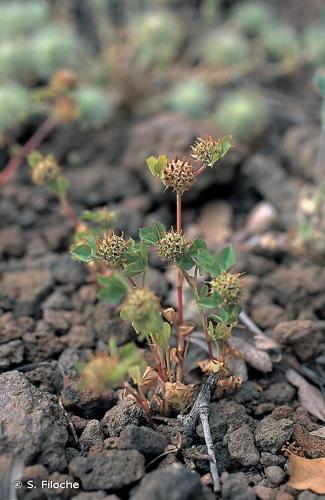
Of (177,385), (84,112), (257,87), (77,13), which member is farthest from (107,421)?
(77,13)

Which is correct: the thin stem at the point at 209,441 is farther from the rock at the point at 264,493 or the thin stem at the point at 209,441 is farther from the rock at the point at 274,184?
the rock at the point at 274,184

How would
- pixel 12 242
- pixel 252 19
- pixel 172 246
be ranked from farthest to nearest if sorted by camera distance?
1. pixel 252 19
2. pixel 12 242
3. pixel 172 246

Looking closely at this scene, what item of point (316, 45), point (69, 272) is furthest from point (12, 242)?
point (316, 45)

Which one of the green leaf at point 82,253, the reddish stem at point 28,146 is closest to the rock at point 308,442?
the green leaf at point 82,253

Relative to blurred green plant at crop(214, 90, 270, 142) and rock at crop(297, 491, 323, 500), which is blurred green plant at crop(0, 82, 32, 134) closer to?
blurred green plant at crop(214, 90, 270, 142)

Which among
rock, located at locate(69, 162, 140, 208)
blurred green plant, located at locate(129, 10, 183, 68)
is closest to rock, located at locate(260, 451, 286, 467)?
rock, located at locate(69, 162, 140, 208)

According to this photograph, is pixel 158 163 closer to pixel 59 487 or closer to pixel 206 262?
pixel 206 262

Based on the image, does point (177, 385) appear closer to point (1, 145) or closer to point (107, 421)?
point (107, 421)
